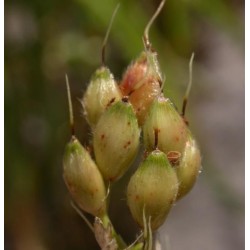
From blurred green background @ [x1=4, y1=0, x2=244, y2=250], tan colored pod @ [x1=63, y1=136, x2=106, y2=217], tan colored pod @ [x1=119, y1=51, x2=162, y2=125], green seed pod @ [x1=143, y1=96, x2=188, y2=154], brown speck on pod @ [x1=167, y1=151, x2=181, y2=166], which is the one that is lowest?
blurred green background @ [x1=4, y1=0, x2=244, y2=250]

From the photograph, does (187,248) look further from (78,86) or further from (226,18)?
(226,18)

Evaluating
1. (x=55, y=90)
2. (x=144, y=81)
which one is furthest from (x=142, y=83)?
(x=55, y=90)

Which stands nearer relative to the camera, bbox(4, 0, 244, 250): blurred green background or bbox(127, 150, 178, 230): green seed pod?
bbox(127, 150, 178, 230): green seed pod

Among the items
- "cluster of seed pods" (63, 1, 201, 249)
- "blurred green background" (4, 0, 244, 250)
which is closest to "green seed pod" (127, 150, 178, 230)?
"cluster of seed pods" (63, 1, 201, 249)

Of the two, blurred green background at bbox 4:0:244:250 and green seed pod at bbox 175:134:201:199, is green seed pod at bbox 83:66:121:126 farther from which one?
blurred green background at bbox 4:0:244:250

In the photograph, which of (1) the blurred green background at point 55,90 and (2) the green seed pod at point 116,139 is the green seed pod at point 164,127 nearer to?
(2) the green seed pod at point 116,139
